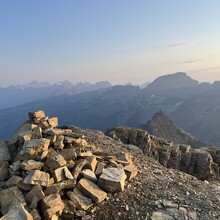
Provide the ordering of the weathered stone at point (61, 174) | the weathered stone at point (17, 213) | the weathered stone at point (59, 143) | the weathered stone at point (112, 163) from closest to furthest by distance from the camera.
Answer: the weathered stone at point (17, 213), the weathered stone at point (61, 174), the weathered stone at point (59, 143), the weathered stone at point (112, 163)

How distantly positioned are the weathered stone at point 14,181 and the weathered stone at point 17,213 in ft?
5.83

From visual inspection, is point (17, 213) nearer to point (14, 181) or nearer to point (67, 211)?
point (14, 181)

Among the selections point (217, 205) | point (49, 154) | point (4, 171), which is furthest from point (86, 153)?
point (217, 205)

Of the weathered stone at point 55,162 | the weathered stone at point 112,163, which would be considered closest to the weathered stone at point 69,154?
the weathered stone at point 55,162

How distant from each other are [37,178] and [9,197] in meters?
1.61

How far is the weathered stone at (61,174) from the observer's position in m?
15.8

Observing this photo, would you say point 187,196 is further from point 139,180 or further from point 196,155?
point 196,155

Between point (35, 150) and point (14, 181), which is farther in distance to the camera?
point (35, 150)

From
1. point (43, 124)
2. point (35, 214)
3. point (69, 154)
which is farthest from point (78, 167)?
point (43, 124)

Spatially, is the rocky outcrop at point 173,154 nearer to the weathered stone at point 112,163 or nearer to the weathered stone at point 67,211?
the weathered stone at point 112,163

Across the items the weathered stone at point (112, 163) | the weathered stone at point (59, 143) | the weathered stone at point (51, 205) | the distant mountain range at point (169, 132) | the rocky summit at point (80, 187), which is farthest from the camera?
the distant mountain range at point (169, 132)

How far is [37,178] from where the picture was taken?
15320 mm

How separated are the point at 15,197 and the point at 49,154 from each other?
137 inches

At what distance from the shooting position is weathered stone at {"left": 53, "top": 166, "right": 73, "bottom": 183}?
15.8 metres
